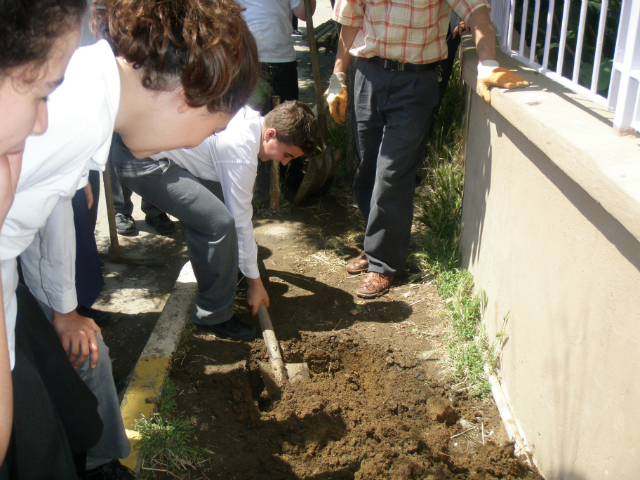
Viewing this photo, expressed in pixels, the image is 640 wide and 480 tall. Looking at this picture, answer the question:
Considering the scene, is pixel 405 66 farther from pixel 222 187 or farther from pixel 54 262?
pixel 54 262

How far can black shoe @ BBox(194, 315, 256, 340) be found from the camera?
9.61 ft

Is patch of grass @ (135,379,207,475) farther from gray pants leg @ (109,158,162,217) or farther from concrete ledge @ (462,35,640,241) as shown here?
gray pants leg @ (109,158,162,217)

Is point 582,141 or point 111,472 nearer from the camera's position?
point 582,141

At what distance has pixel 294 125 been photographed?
285 cm

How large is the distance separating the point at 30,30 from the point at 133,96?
69 centimetres

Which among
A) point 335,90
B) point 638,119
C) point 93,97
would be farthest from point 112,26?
point 335,90

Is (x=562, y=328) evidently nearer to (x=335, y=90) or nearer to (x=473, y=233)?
(x=473, y=233)

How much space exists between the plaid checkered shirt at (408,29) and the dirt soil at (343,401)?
56.6 inches

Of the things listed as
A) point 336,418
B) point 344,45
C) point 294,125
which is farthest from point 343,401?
point 344,45

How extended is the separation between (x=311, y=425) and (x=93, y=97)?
166 cm

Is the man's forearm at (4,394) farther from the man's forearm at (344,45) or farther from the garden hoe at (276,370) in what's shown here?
the man's forearm at (344,45)

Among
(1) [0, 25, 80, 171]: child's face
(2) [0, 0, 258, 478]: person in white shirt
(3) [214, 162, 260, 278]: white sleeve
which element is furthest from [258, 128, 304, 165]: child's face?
(1) [0, 25, 80, 171]: child's face

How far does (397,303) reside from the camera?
11.0ft

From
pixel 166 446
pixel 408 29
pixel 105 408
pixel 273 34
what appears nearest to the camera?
pixel 105 408
